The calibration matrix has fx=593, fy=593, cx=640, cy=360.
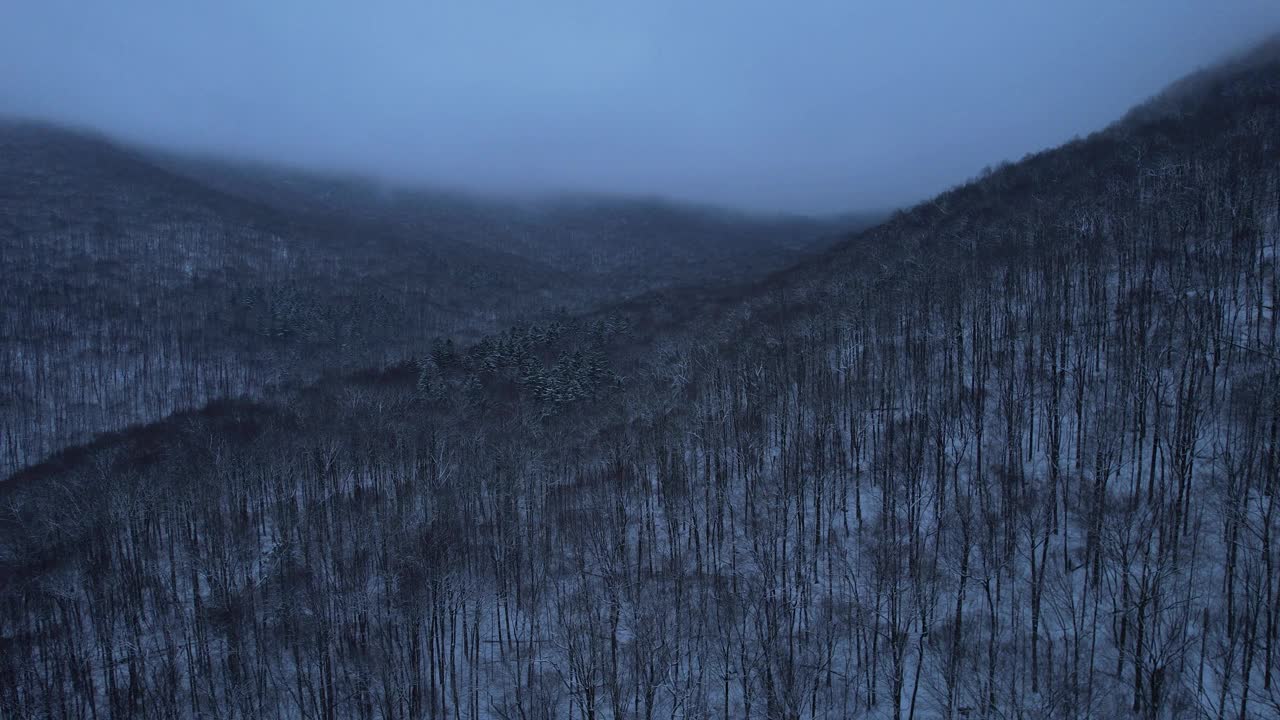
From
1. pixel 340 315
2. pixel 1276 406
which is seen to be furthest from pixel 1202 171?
pixel 340 315

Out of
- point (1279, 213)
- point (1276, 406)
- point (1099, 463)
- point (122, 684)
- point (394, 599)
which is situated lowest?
point (122, 684)

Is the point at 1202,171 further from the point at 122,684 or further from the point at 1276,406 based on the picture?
the point at 122,684

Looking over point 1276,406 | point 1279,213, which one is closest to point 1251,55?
point 1279,213

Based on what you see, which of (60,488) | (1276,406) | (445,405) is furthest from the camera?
(445,405)

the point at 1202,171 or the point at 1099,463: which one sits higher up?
the point at 1202,171

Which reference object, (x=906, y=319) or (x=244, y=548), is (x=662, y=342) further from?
(x=244, y=548)

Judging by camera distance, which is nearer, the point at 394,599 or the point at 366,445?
the point at 394,599

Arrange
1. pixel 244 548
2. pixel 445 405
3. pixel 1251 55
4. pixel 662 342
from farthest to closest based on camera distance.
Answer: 1. pixel 1251 55
2. pixel 662 342
3. pixel 445 405
4. pixel 244 548
